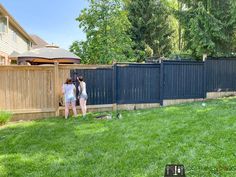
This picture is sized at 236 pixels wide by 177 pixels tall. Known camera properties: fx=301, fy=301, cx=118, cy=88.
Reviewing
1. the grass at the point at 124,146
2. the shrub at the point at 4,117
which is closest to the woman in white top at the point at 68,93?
the grass at the point at 124,146

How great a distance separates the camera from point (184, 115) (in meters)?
8.68

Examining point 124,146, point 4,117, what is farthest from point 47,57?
point 124,146

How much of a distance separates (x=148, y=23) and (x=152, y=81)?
558 inches

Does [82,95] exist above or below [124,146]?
above

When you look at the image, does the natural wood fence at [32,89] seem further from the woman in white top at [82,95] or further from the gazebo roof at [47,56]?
the gazebo roof at [47,56]

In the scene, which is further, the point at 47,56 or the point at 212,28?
the point at 212,28

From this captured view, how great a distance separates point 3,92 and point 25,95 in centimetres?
67

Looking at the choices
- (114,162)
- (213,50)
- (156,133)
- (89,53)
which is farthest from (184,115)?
(89,53)

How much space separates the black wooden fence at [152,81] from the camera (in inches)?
416

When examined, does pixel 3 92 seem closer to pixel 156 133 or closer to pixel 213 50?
pixel 156 133

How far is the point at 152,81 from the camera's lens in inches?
441

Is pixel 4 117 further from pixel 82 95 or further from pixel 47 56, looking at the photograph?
pixel 47 56

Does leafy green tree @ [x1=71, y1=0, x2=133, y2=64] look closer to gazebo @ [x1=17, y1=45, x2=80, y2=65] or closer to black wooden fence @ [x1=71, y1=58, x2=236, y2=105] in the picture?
gazebo @ [x1=17, y1=45, x2=80, y2=65]

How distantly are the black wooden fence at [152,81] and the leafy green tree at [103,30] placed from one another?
6.45m
